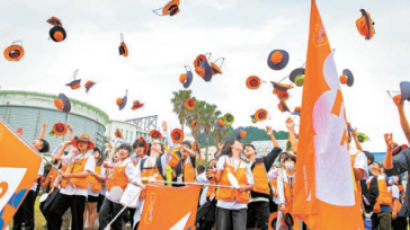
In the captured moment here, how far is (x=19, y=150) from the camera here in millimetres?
2402

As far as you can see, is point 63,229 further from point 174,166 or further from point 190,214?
point 190,214

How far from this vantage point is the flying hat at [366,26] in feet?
18.5

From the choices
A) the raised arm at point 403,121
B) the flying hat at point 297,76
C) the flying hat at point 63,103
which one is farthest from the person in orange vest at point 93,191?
the raised arm at point 403,121

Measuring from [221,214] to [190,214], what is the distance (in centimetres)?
129

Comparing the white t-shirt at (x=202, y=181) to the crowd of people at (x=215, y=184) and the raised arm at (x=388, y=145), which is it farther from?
the raised arm at (x=388, y=145)

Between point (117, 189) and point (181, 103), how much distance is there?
104 feet

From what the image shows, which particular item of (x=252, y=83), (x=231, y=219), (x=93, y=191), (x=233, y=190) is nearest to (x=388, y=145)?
(x=233, y=190)

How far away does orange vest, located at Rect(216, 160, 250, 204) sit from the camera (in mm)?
4848

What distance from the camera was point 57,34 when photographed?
23.7 feet

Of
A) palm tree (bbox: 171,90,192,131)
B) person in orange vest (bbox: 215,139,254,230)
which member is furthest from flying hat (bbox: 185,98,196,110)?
palm tree (bbox: 171,90,192,131)

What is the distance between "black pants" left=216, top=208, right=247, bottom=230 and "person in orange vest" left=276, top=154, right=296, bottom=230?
167cm

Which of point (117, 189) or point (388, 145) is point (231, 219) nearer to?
point (117, 189)

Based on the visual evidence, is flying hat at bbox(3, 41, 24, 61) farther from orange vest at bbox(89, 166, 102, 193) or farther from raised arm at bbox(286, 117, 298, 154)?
raised arm at bbox(286, 117, 298, 154)

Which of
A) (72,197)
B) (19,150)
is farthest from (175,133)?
(19,150)
